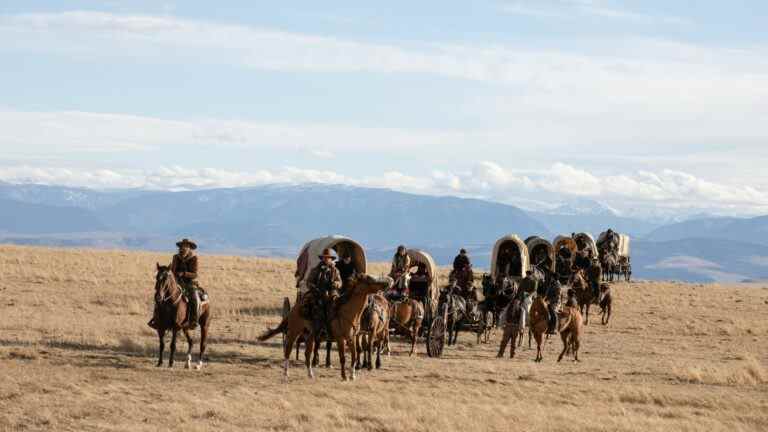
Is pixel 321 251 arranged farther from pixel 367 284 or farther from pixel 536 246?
pixel 536 246

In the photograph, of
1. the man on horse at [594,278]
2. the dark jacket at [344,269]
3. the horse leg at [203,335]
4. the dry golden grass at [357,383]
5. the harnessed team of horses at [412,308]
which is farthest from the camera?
the man on horse at [594,278]

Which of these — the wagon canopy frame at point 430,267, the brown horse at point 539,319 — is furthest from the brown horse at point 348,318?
the brown horse at point 539,319

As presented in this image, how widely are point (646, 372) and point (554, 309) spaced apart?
9.70 ft

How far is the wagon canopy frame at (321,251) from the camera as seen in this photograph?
81.0ft

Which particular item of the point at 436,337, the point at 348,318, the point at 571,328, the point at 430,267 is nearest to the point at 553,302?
the point at 571,328

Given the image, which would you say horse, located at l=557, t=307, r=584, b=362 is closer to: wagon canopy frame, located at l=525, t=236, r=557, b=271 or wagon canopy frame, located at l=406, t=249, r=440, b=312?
wagon canopy frame, located at l=406, t=249, r=440, b=312

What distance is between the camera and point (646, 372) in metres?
23.9

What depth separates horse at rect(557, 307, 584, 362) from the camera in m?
25.8

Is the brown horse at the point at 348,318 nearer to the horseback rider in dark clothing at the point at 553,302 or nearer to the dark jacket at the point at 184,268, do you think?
the dark jacket at the point at 184,268

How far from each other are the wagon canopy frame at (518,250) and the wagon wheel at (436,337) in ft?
21.2

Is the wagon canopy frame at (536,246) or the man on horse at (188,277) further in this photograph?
the wagon canopy frame at (536,246)

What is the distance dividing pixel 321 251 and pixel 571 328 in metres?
6.86

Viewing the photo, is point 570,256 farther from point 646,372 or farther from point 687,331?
point 646,372

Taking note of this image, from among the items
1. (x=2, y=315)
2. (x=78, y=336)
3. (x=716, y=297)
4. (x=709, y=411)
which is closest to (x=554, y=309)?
(x=709, y=411)
